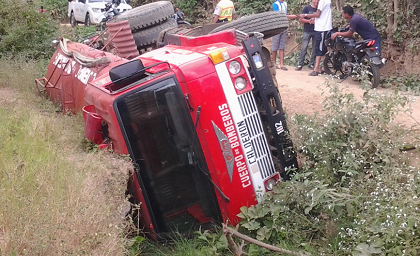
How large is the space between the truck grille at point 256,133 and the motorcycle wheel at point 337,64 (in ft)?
14.8

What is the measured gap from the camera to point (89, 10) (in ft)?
55.7

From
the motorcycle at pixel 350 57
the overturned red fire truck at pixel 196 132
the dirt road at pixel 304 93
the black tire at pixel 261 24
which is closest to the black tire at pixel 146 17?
the black tire at pixel 261 24

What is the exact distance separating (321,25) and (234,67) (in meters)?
5.17

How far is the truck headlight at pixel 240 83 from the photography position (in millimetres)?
4051

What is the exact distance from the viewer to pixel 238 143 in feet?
13.1

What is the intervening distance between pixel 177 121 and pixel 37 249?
163 centimetres

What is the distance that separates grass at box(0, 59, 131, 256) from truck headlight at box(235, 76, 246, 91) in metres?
1.23

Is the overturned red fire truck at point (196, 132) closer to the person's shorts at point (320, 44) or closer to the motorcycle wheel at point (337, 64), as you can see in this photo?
the motorcycle wheel at point (337, 64)

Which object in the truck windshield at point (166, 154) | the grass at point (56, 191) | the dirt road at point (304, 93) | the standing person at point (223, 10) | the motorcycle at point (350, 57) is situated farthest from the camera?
the standing person at point (223, 10)

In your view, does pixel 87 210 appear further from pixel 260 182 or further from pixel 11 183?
pixel 260 182

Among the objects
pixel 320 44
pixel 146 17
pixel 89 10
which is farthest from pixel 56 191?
pixel 89 10

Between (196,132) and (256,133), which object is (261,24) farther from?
(196,132)

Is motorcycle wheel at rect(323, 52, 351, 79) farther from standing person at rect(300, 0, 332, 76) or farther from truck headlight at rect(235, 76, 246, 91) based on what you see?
truck headlight at rect(235, 76, 246, 91)

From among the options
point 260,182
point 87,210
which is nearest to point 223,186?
point 260,182
